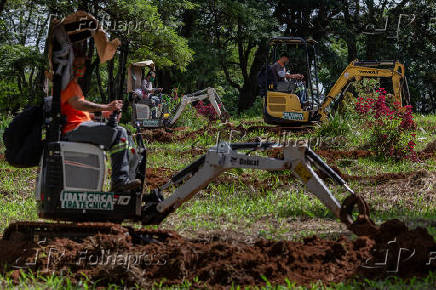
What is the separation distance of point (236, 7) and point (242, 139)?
42.8 feet

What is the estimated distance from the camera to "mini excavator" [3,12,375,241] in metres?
5.12

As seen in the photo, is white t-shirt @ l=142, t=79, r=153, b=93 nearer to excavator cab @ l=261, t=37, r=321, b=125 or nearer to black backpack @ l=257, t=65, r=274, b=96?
black backpack @ l=257, t=65, r=274, b=96

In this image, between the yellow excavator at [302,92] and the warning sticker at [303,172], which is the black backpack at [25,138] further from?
the yellow excavator at [302,92]

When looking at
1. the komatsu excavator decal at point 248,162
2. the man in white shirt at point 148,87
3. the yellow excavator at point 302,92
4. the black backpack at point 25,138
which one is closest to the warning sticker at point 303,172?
the komatsu excavator decal at point 248,162

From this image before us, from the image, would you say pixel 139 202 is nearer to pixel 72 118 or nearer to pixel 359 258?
pixel 72 118

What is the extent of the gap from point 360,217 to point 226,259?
1350 millimetres

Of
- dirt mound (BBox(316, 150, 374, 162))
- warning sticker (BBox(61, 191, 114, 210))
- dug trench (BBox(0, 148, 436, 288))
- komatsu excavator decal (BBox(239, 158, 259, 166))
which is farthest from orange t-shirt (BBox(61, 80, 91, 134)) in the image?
dirt mound (BBox(316, 150, 374, 162))

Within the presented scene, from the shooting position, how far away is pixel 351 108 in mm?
14531

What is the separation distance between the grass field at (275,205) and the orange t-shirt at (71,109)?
Result: 146 cm

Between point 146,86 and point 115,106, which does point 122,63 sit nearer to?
point 146,86

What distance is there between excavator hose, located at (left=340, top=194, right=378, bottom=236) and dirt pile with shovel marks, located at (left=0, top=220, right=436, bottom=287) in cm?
8

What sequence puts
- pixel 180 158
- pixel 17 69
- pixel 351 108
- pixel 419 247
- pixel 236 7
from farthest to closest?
1. pixel 236 7
2. pixel 17 69
3. pixel 351 108
4. pixel 180 158
5. pixel 419 247

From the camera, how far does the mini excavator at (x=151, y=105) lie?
17828mm

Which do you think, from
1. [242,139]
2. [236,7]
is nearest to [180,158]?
[242,139]
